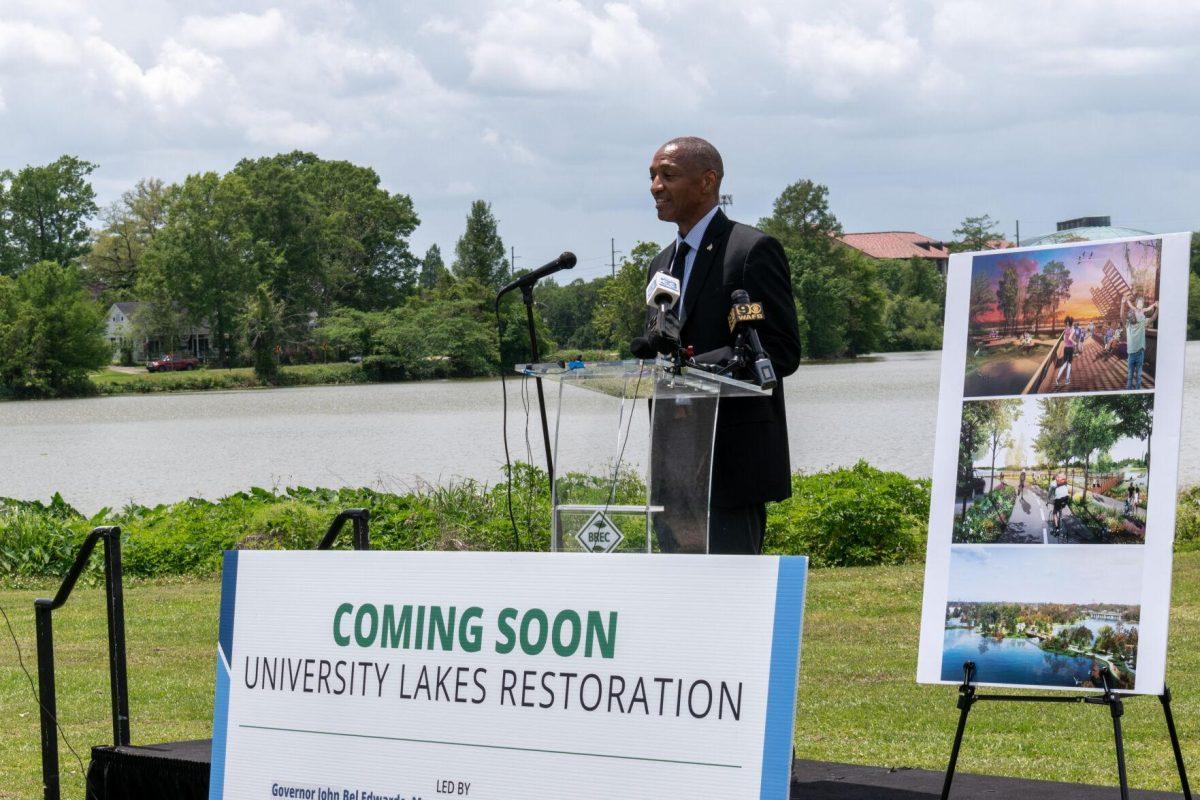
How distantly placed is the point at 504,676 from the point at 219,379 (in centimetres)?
7131

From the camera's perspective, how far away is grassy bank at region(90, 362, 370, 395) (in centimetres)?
6775

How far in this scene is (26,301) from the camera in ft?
233

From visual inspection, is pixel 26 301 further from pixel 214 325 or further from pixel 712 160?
pixel 712 160

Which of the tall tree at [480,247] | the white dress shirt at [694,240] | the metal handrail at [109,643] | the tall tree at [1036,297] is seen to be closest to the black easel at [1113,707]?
the tall tree at [1036,297]

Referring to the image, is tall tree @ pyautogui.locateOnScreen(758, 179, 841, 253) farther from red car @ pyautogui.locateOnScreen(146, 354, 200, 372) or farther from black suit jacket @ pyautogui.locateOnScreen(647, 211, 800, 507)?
black suit jacket @ pyautogui.locateOnScreen(647, 211, 800, 507)

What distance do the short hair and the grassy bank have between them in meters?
65.1

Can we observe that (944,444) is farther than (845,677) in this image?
No

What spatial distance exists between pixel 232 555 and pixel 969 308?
221 cm

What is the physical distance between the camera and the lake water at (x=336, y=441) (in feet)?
74.2

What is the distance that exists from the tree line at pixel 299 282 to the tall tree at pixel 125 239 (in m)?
0.13

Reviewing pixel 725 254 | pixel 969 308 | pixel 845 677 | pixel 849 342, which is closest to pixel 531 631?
pixel 725 254

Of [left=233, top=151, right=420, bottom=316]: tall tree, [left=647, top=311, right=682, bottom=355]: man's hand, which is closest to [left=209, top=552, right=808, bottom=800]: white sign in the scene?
[left=647, top=311, right=682, bottom=355]: man's hand

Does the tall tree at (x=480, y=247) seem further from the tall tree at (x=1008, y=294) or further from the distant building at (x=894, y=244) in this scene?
the tall tree at (x=1008, y=294)

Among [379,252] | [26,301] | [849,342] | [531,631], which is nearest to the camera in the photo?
[531,631]
